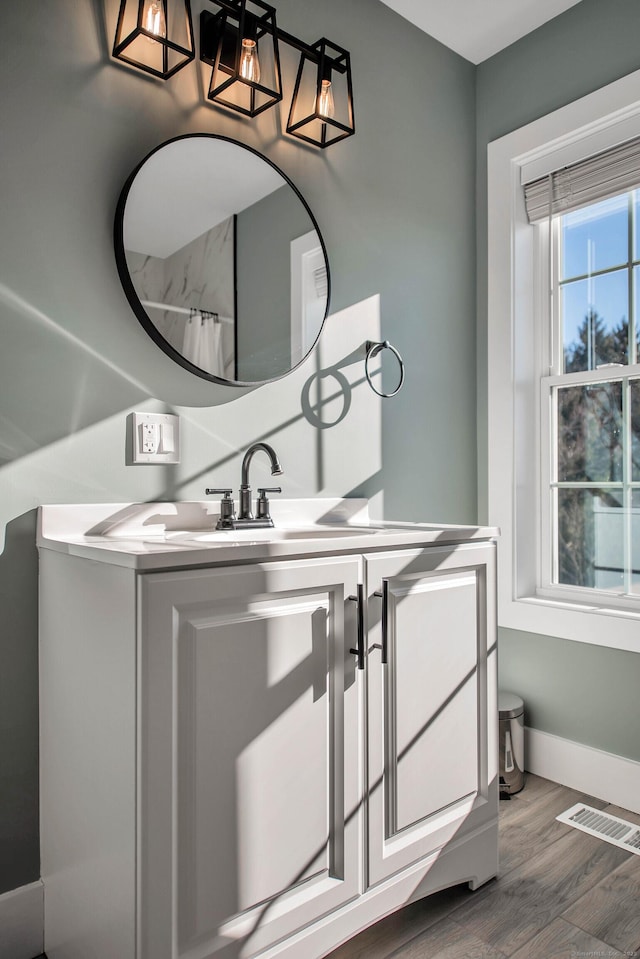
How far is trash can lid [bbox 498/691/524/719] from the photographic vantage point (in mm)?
2090

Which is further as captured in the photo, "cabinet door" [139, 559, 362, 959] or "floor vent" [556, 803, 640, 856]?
"floor vent" [556, 803, 640, 856]

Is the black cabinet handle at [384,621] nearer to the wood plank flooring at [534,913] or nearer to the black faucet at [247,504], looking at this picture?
the black faucet at [247,504]

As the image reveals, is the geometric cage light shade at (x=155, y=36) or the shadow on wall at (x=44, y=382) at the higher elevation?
the geometric cage light shade at (x=155, y=36)

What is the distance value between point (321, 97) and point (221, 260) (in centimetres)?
59

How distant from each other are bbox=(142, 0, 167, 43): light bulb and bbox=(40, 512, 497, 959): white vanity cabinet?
120 cm

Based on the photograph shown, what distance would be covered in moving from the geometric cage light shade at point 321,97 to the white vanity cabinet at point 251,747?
128 cm

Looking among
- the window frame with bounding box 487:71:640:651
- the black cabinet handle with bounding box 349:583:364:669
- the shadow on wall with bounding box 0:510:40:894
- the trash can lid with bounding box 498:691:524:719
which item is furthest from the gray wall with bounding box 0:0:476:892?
the trash can lid with bounding box 498:691:524:719

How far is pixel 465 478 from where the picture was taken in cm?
241

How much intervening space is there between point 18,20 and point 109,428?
90 cm

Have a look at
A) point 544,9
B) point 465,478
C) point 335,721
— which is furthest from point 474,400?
point 335,721

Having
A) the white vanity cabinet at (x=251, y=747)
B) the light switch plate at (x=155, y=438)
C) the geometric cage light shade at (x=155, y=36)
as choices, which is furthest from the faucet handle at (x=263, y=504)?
Result: the geometric cage light shade at (x=155, y=36)

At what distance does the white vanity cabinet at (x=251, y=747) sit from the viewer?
3.43ft

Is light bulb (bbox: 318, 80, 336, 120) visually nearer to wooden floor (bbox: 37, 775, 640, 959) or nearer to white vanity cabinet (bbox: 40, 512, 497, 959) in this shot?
white vanity cabinet (bbox: 40, 512, 497, 959)

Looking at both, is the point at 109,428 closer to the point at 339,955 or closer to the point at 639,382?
the point at 339,955
